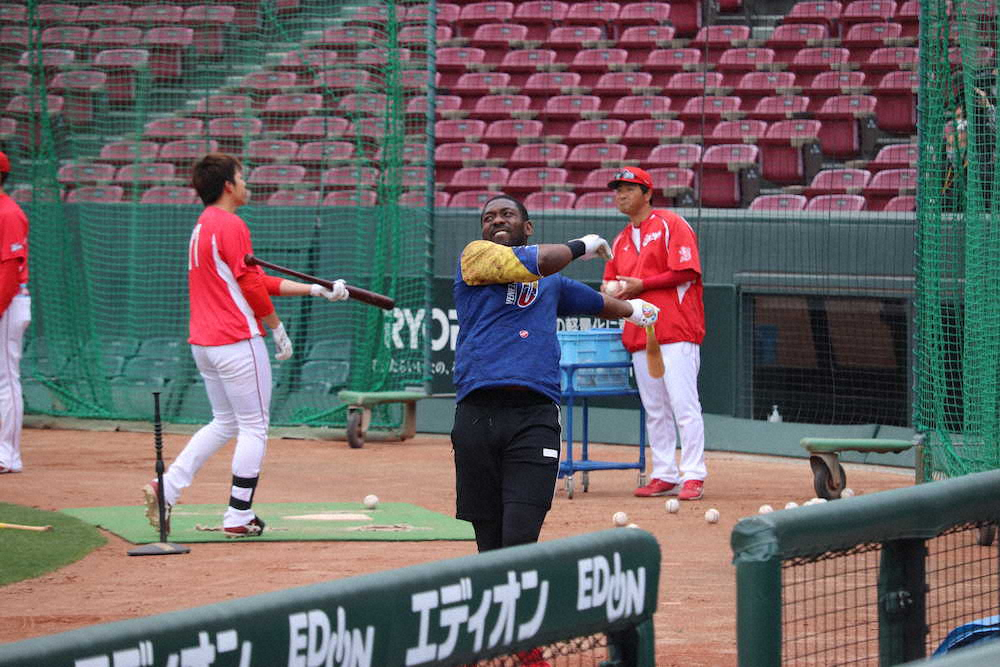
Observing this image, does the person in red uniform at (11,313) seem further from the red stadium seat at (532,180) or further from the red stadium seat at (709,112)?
the red stadium seat at (709,112)

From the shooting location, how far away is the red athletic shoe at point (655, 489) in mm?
10070

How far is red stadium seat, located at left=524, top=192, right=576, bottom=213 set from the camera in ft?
50.3

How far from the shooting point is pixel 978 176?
8.96m

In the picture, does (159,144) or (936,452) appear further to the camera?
(159,144)

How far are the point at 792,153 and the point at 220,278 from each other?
30.6 feet

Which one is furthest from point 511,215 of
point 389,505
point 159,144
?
point 159,144

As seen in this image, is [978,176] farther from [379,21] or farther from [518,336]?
[379,21]

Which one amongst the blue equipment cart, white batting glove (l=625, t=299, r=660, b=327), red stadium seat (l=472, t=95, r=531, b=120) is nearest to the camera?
white batting glove (l=625, t=299, r=660, b=327)

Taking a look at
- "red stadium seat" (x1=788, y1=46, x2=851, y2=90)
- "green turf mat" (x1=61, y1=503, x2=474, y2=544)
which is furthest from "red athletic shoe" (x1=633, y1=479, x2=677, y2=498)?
"red stadium seat" (x1=788, y1=46, x2=851, y2=90)

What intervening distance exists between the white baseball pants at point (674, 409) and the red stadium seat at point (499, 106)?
27.1 ft

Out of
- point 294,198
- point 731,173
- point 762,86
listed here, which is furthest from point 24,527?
point 762,86

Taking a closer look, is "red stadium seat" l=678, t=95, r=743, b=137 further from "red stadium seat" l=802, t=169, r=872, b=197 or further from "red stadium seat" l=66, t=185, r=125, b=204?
"red stadium seat" l=66, t=185, r=125, b=204

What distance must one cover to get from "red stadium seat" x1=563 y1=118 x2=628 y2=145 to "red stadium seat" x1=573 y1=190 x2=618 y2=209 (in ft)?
4.79

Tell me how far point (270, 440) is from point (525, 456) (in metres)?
8.38
